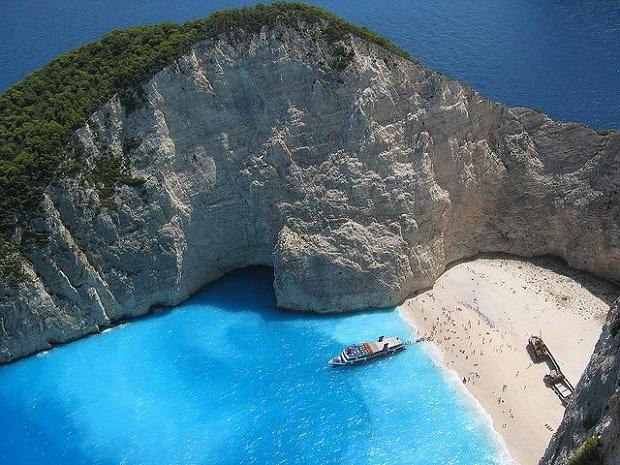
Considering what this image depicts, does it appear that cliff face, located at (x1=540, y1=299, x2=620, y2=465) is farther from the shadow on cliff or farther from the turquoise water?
the shadow on cliff

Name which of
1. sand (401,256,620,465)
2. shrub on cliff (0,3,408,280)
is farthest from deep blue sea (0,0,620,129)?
shrub on cliff (0,3,408,280)

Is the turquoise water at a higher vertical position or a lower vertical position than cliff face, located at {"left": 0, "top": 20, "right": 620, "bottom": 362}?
lower

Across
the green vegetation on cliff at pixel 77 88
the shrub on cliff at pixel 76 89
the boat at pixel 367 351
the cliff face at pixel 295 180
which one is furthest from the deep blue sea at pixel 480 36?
the boat at pixel 367 351

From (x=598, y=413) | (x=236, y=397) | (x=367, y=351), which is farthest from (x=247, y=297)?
(x=598, y=413)

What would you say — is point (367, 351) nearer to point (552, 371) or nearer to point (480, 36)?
point (552, 371)

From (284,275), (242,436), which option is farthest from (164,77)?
(242,436)

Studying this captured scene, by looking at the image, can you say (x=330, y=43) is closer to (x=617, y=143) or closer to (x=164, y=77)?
(x=164, y=77)

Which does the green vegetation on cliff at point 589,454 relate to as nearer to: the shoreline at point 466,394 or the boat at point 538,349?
the shoreline at point 466,394

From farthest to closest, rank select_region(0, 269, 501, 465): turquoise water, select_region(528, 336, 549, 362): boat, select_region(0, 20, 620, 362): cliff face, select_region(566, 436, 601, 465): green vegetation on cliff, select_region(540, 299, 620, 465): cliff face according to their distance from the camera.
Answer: select_region(0, 20, 620, 362): cliff face
select_region(528, 336, 549, 362): boat
select_region(0, 269, 501, 465): turquoise water
select_region(566, 436, 601, 465): green vegetation on cliff
select_region(540, 299, 620, 465): cliff face
